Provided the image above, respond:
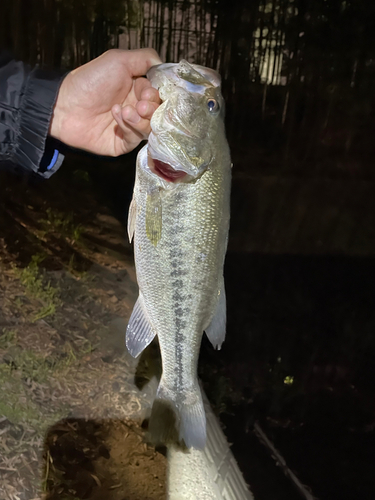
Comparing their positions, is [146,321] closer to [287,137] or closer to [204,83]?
[204,83]

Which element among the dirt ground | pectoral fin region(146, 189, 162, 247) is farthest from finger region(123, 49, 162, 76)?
the dirt ground

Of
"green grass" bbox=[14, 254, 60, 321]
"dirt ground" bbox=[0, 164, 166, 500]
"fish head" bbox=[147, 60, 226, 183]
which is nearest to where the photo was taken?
"fish head" bbox=[147, 60, 226, 183]

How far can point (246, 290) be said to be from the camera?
122 inches

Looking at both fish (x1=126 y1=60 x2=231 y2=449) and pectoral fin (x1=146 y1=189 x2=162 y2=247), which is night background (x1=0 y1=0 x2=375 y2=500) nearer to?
fish (x1=126 y1=60 x2=231 y2=449)

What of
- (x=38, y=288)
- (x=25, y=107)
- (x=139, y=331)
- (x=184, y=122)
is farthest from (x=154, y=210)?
(x=38, y=288)

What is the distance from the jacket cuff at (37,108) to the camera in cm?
127

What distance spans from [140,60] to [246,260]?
225 cm

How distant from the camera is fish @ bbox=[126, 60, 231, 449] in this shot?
992 mm

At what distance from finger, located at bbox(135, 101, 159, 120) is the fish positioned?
0.11 ft

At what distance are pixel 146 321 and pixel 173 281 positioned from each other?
0.21 metres

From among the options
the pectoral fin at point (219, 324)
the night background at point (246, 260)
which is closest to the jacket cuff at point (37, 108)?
the pectoral fin at point (219, 324)

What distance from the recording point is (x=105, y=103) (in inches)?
53.1

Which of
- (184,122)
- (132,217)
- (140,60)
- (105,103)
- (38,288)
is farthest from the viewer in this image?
(38,288)

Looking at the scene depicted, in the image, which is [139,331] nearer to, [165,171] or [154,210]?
[154,210]
